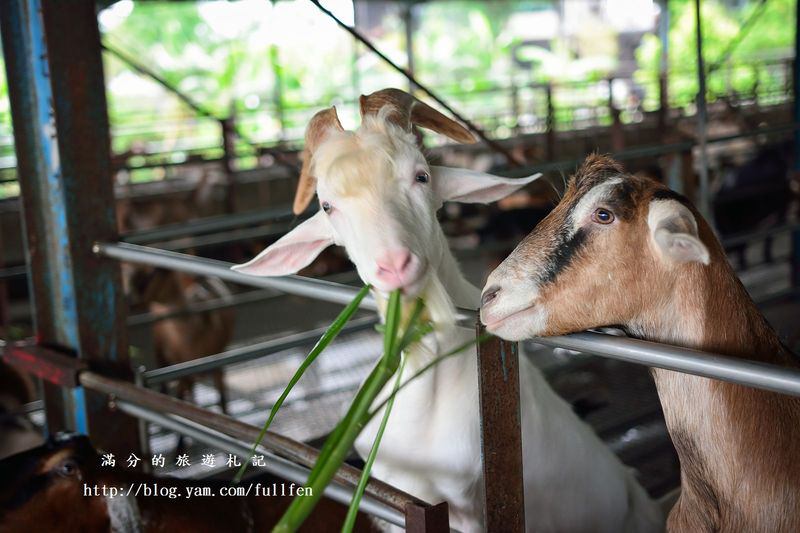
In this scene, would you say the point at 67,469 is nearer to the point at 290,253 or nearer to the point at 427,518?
the point at 290,253

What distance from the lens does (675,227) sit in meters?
1.27

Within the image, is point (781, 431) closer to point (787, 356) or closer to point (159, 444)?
point (787, 356)

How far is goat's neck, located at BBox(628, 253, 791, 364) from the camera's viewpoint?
1369 mm

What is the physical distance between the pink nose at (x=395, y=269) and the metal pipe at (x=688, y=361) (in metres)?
0.25

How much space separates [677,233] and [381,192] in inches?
22.5

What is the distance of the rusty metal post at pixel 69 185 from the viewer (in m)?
2.33

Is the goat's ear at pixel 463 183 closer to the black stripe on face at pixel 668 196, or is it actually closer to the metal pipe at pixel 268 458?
the black stripe on face at pixel 668 196

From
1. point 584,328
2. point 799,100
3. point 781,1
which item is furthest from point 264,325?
point 781,1

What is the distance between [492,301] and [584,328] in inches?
6.2

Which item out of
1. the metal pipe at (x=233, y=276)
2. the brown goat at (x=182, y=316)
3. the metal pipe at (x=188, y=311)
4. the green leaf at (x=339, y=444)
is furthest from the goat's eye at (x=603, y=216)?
the brown goat at (x=182, y=316)

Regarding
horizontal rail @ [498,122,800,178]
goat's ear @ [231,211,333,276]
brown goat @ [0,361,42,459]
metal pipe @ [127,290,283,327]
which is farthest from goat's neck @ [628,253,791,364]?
metal pipe @ [127,290,283,327]

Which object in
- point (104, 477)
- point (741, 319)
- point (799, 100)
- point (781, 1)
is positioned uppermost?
point (781, 1)

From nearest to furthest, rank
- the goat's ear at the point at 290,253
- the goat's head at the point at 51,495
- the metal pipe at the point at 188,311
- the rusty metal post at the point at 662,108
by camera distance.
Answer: the goat's ear at the point at 290,253, the goat's head at the point at 51,495, the metal pipe at the point at 188,311, the rusty metal post at the point at 662,108

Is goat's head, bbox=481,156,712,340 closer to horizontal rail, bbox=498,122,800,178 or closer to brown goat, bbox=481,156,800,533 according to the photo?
brown goat, bbox=481,156,800,533
